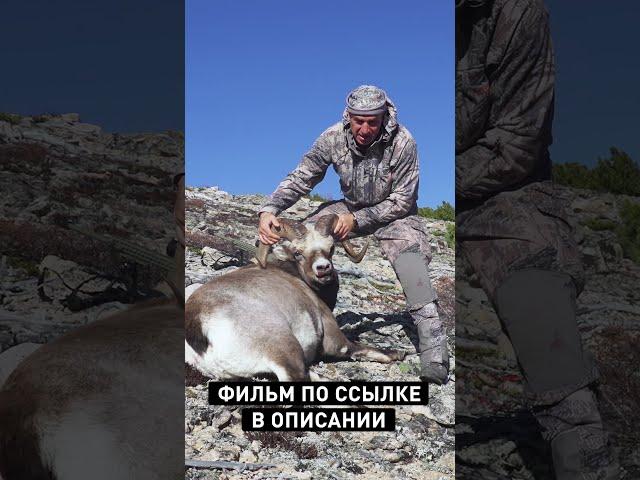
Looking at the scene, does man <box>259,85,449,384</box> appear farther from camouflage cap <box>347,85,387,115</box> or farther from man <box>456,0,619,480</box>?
man <box>456,0,619,480</box>

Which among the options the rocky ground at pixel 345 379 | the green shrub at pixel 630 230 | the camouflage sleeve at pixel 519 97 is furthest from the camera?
the green shrub at pixel 630 230

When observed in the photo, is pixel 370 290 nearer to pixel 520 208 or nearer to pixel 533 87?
pixel 520 208

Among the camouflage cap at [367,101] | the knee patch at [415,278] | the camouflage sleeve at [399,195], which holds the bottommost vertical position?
the knee patch at [415,278]

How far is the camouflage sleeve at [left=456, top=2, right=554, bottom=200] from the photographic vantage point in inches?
213

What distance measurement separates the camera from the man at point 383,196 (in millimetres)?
6184

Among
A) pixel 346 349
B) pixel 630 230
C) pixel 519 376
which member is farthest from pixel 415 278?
pixel 630 230

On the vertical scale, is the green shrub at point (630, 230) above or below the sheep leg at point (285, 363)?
above

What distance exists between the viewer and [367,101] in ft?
20.0

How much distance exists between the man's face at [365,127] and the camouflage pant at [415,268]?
0.52 metres

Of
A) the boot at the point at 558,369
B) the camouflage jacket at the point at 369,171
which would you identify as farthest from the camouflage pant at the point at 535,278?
the camouflage jacket at the point at 369,171

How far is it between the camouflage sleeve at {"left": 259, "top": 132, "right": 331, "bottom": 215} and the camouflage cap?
1.01 ft

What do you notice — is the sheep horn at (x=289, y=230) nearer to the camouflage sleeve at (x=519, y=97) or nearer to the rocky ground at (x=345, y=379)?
the rocky ground at (x=345, y=379)

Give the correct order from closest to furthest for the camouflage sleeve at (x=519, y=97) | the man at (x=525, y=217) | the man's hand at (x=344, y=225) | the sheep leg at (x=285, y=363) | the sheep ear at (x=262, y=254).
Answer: the man at (x=525, y=217) < the camouflage sleeve at (x=519, y=97) < the sheep leg at (x=285, y=363) < the man's hand at (x=344, y=225) < the sheep ear at (x=262, y=254)

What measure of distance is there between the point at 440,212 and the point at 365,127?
869 millimetres
